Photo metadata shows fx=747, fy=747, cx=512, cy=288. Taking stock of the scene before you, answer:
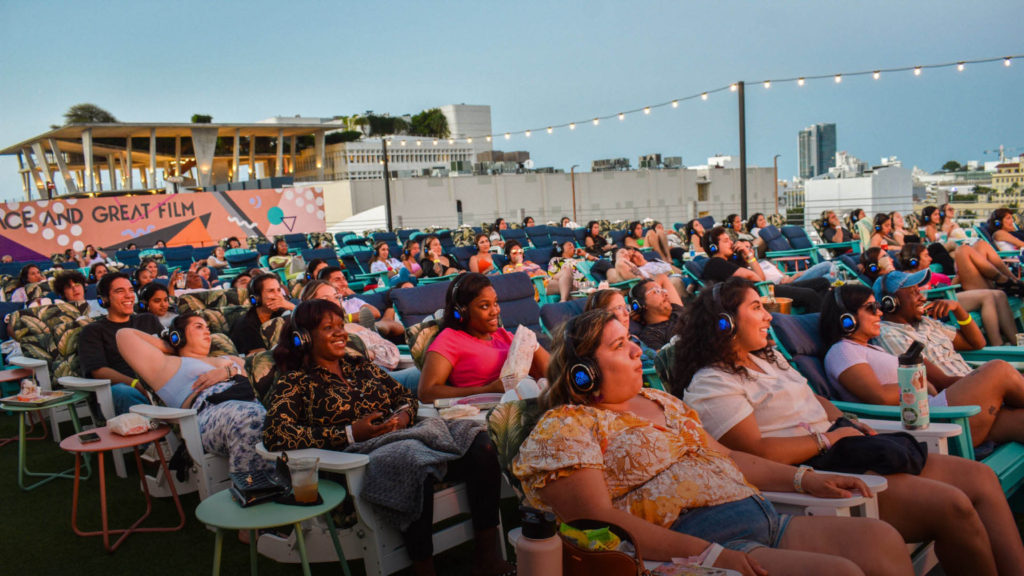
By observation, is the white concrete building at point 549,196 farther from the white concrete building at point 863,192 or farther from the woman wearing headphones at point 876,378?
the woman wearing headphones at point 876,378

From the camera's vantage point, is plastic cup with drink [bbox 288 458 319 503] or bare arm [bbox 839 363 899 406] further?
bare arm [bbox 839 363 899 406]

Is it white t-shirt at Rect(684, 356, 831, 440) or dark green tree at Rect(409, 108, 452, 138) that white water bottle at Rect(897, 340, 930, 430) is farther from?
dark green tree at Rect(409, 108, 452, 138)

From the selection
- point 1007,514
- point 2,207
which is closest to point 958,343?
point 1007,514

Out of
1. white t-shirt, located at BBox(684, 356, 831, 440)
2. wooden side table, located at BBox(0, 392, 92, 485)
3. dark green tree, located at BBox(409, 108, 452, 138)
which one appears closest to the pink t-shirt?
white t-shirt, located at BBox(684, 356, 831, 440)

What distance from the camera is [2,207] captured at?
19.0 metres

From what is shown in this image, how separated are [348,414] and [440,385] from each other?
60 cm

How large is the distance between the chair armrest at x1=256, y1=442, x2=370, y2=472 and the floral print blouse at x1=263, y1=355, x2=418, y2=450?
0.04 metres

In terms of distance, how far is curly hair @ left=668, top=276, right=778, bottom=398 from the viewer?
2.62 m

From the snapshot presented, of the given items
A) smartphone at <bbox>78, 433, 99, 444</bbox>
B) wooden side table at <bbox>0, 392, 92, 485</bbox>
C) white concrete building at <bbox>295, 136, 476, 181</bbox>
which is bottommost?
wooden side table at <bbox>0, 392, 92, 485</bbox>

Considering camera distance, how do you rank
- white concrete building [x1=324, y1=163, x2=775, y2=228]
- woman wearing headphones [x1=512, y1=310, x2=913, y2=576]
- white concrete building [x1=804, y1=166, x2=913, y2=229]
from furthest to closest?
white concrete building [x1=324, y1=163, x2=775, y2=228] → white concrete building [x1=804, y1=166, x2=913, y2=229] → woman wearing headphones [x1=512, y1=310, x2=913, y2=576]

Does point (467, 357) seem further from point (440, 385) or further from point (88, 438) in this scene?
point (88, 438)

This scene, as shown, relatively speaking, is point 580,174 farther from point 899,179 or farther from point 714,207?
point 899,179

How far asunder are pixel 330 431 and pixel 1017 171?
67.8ft

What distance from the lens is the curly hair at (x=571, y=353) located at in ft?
6.77
